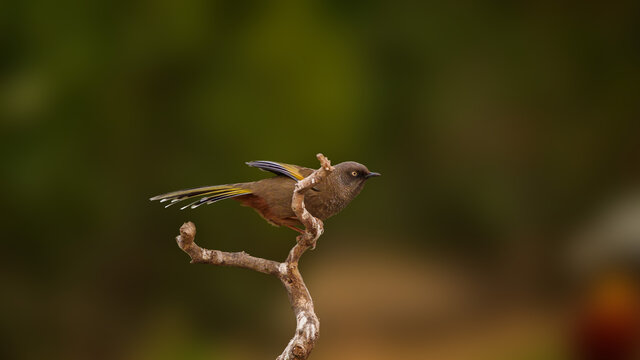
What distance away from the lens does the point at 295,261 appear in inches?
122

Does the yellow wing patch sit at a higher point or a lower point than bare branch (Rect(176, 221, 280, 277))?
higher

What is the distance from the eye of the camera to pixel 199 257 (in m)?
3.05

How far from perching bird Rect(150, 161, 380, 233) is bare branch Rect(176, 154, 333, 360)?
0.30 ft

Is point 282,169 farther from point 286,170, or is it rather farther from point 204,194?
point 204,194

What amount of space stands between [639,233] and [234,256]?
3.45m

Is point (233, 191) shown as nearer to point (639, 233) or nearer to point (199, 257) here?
point (199, 257)

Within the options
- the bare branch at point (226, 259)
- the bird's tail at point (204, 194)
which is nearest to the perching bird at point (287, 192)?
the bird's tail at point (204, 194)

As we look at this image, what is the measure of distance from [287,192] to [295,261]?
0.29 metres

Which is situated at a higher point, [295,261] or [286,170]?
[286,170]

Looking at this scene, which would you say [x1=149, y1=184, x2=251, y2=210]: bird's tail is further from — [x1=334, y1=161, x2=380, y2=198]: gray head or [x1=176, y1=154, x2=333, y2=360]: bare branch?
[x1=334, y1=161, x2=380, y2=198]: gray head

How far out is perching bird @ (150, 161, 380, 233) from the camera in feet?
9.93

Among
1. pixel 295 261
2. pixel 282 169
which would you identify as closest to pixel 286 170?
pixel 282 169

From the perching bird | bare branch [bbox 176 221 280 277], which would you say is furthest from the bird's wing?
bare branch [bbox 176 221 280 277]

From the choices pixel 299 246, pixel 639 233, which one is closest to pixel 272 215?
pixel 299 246
